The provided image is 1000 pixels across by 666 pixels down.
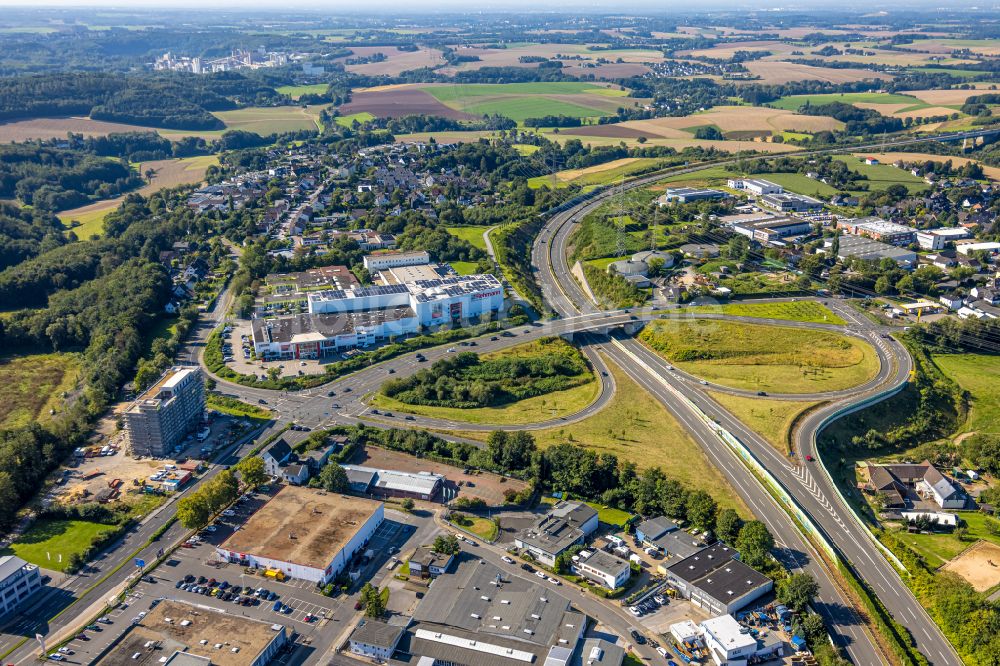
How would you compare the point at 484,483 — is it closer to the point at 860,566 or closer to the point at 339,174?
the point at 860,566

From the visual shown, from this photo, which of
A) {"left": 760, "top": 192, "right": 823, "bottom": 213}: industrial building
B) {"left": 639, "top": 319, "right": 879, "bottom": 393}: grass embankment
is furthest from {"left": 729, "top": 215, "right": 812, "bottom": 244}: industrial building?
{"left": 639, "top": 319, "right": 879, "bottom": 393}: grass embankment

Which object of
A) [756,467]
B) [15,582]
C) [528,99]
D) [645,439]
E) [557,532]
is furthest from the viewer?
[528,99]

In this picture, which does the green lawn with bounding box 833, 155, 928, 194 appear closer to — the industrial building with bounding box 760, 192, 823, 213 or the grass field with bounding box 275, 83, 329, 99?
the industrial building with bounding box 760, 192, 823, 213

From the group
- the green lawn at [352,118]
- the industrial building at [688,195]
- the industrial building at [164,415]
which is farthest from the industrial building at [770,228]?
the green lawn at [352,118]

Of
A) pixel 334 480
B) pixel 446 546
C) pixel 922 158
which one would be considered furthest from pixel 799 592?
pixel 922 158

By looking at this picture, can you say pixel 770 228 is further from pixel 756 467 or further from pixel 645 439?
pixel 756 467

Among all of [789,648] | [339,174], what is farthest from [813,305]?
[339,174]

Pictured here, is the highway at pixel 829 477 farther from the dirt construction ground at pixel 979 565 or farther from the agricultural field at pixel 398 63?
the agricultural field at pixel 398 63
